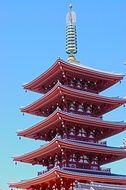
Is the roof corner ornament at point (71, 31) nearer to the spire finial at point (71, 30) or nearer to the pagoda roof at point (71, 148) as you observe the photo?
the spire finial at point (71, 30)

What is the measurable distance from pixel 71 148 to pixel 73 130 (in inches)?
121

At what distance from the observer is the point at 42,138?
53.6 metres

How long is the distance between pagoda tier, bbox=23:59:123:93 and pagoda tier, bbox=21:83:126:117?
6.07 feet

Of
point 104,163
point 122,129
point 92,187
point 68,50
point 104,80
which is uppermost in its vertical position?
point 68,50

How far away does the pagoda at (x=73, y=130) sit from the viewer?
152 ft

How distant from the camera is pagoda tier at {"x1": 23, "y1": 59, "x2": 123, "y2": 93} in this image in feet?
164

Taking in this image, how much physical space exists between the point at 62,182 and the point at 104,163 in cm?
661

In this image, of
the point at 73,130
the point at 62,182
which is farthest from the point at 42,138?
the point at 62,182

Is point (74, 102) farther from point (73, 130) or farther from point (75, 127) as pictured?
point (73, 130)

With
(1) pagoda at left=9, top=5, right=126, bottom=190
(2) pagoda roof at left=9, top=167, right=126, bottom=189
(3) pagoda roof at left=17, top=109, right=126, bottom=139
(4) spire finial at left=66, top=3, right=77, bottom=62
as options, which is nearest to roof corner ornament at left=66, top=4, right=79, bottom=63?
(4) spire finial at left=66, top=3, right=77, bottom=62

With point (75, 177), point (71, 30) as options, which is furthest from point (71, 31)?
point (75, 177)

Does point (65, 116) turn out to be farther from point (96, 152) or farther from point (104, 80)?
point (104, 80)

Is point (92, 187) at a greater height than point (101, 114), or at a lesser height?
lesser

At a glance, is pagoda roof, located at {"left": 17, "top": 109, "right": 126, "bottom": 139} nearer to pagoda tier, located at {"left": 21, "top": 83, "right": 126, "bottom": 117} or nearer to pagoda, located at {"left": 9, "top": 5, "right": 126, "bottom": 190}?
pagoda, located at {"left": 9, "top": 5, "right": 126, "bottom": 190}
